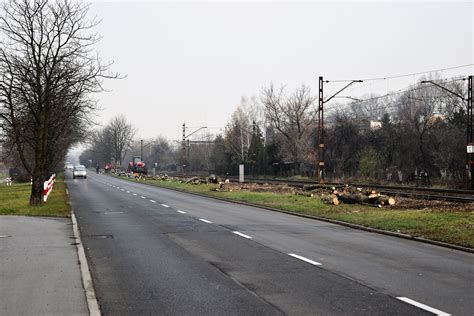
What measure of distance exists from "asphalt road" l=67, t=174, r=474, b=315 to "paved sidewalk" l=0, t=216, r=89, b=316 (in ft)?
1.43

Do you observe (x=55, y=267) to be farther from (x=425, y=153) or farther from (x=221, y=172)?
(x=221, y=172)

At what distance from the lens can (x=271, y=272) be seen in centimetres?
932

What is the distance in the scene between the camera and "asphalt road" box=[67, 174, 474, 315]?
23.1ft

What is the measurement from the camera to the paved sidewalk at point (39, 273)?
6695 mm

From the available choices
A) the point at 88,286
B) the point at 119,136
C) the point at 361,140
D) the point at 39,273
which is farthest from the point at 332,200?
the point at 119,136

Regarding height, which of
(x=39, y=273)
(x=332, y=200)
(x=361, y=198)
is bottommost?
(x=39, y=273)

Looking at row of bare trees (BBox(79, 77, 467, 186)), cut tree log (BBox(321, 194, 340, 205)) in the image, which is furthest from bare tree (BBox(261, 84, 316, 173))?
cut tree log (BBox(321, 194, 340, 205))

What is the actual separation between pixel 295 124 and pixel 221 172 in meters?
17.1

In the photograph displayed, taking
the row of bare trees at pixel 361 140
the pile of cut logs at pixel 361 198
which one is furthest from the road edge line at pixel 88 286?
the row of bare trees at pixel 361 140

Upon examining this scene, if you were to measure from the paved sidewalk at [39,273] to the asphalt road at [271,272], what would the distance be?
44cm

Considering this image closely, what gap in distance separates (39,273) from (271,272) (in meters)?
3.83

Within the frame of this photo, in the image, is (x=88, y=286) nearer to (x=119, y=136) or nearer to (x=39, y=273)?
(x=39, y=273)

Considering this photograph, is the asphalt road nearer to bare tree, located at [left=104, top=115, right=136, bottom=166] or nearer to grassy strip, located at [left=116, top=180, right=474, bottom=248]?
grassy strip, located at [left=116, top=180, right=474, bottom=248]

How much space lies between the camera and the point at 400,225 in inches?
637
